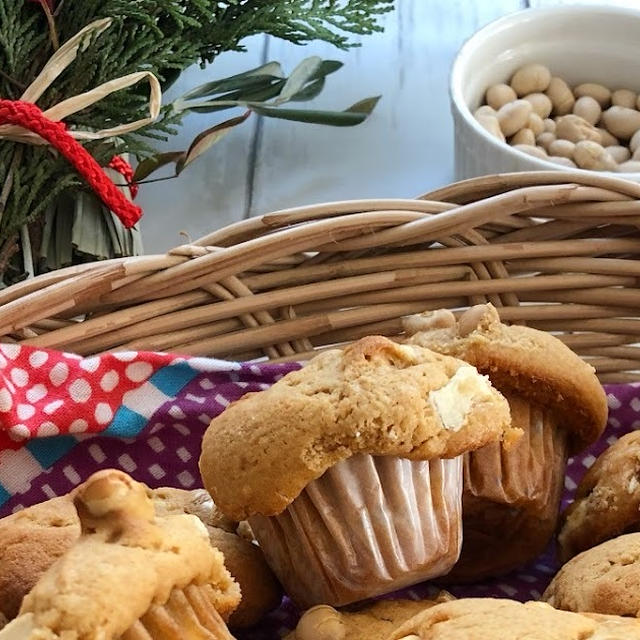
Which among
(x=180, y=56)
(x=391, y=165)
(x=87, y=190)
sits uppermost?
(x=180, y=56)

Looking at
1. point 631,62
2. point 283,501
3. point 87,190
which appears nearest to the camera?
point 283,501

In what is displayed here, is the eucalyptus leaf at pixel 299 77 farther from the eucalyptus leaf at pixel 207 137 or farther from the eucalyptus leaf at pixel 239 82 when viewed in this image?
the eucalyptus leaf at pixel 207 137

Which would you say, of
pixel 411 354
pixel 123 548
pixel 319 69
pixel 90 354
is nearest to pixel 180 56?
pixel 319 69

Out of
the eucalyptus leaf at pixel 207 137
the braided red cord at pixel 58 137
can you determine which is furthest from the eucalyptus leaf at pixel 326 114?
the braided red cord at pixel 58 137

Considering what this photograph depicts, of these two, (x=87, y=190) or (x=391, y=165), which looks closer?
(x=87, y=190)

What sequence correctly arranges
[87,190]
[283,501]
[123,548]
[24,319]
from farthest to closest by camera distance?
[87,190]
[24,319]
[283,501]
[123,548]

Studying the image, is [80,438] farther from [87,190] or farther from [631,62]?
[631,62]

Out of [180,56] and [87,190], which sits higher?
[180,56]
